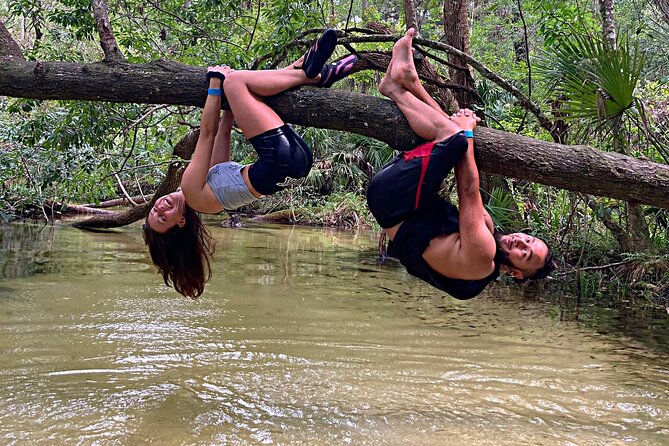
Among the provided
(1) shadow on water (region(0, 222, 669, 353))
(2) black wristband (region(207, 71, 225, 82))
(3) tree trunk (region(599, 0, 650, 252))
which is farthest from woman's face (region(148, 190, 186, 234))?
(3) tree trunk (region(599, 0, 650, 252))

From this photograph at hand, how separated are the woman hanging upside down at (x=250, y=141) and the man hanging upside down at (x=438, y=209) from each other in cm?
42

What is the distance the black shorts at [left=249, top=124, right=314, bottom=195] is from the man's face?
1.19 metres

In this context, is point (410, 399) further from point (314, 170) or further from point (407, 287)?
point (314, 170)

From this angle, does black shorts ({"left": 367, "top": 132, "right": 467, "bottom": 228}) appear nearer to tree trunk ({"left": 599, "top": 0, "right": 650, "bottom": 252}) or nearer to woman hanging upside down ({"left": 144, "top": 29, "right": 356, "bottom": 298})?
woman hanging upside down ({"left": 144, "top": 29, "right": 356, "bottom": 298})

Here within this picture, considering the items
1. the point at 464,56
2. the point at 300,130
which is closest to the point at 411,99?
the point at 464,56

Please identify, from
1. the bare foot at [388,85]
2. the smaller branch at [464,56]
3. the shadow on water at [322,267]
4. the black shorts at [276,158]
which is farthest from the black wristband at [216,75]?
the shadow on water at [322,267]

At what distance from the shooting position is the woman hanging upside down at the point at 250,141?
3.34 m

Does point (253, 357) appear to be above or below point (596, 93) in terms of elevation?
below

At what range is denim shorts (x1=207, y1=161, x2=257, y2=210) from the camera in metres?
3.42

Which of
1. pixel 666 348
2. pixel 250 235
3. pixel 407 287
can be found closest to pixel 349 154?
pixel 250 235

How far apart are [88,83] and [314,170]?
44.8 feet

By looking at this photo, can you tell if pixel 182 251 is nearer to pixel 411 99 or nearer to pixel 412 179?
pixel 412 179

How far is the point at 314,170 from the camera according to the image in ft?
56.7

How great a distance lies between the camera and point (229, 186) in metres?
3.42
